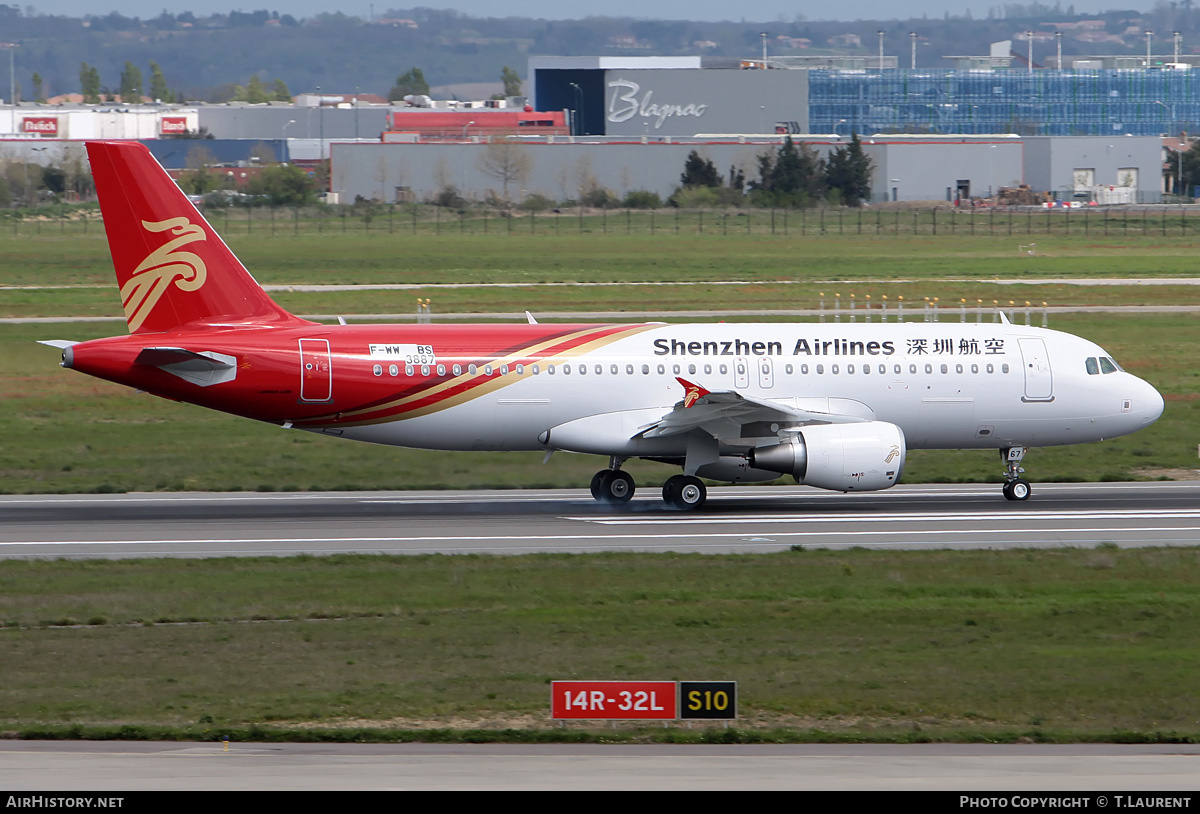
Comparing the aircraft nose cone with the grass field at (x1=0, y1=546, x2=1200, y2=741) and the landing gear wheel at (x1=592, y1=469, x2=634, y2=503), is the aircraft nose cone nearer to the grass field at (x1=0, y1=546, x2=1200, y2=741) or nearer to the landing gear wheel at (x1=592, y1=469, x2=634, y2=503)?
the grass field at (x1=0, y1=546, x2=1200, y2=741)

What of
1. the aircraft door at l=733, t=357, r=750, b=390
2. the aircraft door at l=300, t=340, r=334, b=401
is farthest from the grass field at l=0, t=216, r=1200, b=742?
the aircraft door at l=300, t=340, r=334, b=401

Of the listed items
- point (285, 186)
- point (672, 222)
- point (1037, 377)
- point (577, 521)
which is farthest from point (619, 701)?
point (285, 186)

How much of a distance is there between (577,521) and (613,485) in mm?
2164

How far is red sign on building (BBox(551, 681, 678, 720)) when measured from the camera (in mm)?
15203

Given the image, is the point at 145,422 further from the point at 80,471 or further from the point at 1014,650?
the point at 1014,650

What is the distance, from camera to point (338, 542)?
29547 millimetres

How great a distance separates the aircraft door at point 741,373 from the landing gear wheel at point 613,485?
10.6 ft

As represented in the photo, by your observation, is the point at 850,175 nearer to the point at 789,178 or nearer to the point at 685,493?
the point at 789,178

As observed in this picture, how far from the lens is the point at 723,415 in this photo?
106 ft

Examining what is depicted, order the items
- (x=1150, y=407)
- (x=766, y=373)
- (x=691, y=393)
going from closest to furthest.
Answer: (x=691, y=393) < (x=766, y=373) < (x=1150, y=407)

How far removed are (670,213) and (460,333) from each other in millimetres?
116463

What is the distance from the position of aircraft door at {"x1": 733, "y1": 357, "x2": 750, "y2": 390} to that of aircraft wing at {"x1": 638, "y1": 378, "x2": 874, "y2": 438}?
A: 32 centimetres

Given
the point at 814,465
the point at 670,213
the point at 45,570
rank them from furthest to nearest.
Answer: the point at 670,213 → the point at 814,465 → the point at 45,570

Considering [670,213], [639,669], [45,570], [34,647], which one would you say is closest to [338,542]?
[45,570]
